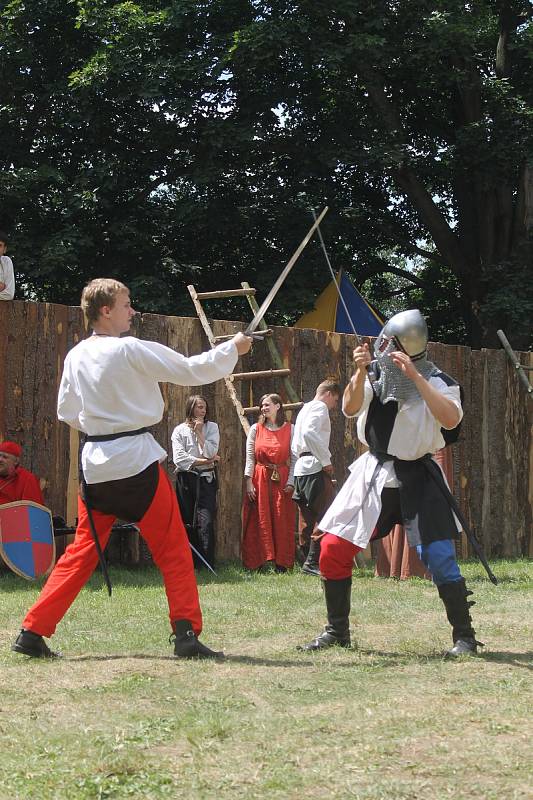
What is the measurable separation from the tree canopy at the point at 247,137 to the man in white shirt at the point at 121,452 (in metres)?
9.39

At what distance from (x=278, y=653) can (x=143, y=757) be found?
1.87 meters

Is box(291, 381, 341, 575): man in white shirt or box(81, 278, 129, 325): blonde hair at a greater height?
box(81, 278, 129, 325): blonde hair

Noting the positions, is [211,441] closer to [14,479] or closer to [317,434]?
[317,434]

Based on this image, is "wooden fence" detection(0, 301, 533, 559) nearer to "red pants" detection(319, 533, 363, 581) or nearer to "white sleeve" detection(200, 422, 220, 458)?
"white sleeve" detection(200, 422, 220, 458)

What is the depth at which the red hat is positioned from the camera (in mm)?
7824

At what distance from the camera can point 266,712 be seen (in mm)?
3832

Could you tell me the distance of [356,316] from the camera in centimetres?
1437

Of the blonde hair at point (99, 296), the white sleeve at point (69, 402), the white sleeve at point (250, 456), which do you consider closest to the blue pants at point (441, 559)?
the white sleeve at point (69, 402)

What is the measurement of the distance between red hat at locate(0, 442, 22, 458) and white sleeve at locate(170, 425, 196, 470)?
1.33 meters

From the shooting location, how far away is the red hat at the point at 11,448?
25.7 ft

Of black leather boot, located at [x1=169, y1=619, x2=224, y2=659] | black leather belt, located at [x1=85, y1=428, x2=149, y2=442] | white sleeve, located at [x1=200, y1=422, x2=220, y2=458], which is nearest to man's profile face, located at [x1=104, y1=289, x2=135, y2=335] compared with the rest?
black leather belt, located at [x1=85, y1=428, x2=149, y2=442]

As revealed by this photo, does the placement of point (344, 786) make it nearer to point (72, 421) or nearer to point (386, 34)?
point (72, 421)

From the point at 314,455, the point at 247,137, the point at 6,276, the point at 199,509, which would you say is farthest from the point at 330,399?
the point at 247,137

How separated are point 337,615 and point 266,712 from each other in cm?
142
